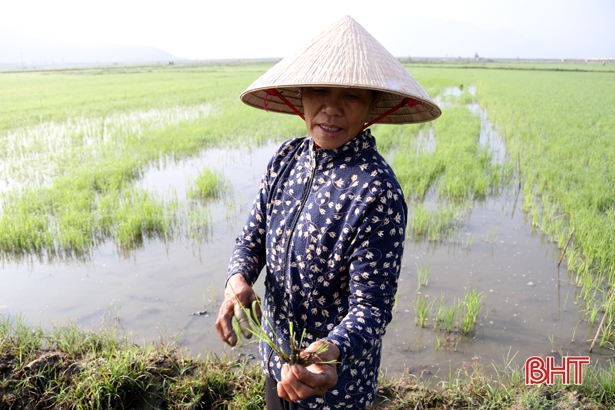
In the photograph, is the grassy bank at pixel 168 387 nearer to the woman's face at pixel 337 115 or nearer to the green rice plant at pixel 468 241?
the woman's face at pixel 337 115

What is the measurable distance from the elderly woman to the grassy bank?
2.84 feet

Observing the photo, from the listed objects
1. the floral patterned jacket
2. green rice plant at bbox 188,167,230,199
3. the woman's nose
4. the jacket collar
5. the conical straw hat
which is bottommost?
green rice plant at bbox 188,167,230,199

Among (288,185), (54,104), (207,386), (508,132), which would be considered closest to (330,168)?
(288,185)

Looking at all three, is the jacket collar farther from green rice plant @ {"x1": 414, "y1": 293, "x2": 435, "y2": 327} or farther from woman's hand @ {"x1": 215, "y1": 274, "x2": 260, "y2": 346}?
green rice plant @ {"x1": 414, "y1": 293, "x2": 435, "y2": 327}

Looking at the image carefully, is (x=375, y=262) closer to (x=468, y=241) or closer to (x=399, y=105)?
(x=399, y=105)

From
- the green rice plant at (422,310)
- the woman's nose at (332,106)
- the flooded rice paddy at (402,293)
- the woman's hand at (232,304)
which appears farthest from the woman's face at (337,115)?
the green rice plant at (422,310)

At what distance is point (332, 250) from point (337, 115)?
1.08 feet

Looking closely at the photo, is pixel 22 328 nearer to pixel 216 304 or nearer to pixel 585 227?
pixel 216 304

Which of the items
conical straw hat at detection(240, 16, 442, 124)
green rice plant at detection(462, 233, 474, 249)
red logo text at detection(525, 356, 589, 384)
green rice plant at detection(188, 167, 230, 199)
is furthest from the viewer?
green rice plant at detection(188, 167, 230, 199)

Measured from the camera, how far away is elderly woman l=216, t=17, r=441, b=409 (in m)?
0.98

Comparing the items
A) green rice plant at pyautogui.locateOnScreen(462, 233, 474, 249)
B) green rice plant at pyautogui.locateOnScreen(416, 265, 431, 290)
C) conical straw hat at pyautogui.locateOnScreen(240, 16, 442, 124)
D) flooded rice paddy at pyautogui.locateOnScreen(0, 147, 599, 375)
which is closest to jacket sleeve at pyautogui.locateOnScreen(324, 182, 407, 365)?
conical straw hat at pyautogui.locateOnScreen(240, 16, 442, 124)

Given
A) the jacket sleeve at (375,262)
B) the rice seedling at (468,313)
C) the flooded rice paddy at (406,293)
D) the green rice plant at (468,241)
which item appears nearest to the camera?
the jacket sleeve at (375,262)

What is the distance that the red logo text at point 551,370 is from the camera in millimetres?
2126

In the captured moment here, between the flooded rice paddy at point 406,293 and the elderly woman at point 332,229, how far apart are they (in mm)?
1515
